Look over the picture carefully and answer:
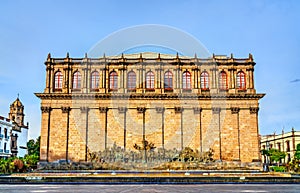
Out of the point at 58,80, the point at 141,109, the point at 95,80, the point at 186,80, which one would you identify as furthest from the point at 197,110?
the point at 58,80

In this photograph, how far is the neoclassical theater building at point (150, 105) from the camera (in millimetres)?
40062

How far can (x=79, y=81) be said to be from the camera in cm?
4159

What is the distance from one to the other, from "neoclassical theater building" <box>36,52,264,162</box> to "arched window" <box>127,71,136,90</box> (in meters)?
0.12

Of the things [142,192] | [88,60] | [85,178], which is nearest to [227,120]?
[88,60]

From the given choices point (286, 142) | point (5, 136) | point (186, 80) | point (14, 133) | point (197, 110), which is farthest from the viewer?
point (286, 142)

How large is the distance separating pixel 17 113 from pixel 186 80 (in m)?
37.5

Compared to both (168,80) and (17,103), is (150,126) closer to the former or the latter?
(168,80)

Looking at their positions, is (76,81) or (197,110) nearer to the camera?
(197,110)

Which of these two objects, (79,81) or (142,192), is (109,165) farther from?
(142,192)

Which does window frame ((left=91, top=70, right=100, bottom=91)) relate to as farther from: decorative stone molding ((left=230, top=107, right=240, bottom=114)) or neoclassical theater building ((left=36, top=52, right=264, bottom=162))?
decorative stone molding ((left=230, top=107, right=240, bottom=114))

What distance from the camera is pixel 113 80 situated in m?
41.6

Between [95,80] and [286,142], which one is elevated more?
[95,80]

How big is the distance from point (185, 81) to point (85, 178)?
2227cm

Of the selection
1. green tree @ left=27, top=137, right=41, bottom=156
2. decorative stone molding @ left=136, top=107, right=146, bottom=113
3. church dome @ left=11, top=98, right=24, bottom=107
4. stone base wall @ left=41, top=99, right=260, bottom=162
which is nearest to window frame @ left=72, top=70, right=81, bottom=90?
stone base wall @ left=41, top=99, right=260, bottom=162
